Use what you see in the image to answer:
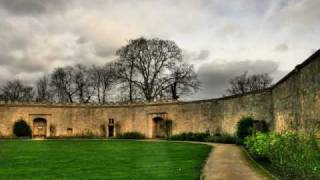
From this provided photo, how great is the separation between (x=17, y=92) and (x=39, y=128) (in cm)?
2301

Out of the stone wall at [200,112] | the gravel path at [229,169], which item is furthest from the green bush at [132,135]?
the gravel path at [229,169]

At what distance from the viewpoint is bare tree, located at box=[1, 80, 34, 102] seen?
61.9m

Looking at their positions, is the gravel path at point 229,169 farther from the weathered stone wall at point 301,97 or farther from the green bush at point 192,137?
the green bush at point 192,137

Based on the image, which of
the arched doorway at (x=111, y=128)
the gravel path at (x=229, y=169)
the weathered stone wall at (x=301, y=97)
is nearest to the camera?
the gravel path at (x=229, y=169)

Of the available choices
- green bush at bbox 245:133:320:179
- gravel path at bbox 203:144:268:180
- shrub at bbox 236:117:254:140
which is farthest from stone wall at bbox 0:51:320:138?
green bush at bbox 245:133:320:179

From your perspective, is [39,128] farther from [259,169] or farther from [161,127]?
→ [259,169]

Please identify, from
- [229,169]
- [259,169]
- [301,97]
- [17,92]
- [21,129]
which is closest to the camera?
[259,169]

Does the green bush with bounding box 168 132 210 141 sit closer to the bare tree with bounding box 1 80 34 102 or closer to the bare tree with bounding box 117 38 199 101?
the bare tree with bounding box 117 38 199 101

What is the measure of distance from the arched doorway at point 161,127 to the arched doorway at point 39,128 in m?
10.3

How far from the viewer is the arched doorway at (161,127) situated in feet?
128

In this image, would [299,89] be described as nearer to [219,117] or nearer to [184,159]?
[184,159]

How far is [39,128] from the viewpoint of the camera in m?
41.8

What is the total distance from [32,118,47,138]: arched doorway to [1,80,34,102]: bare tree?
69.7 ft

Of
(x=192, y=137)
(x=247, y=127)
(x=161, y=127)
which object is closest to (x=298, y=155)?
(x=247, y=127)
